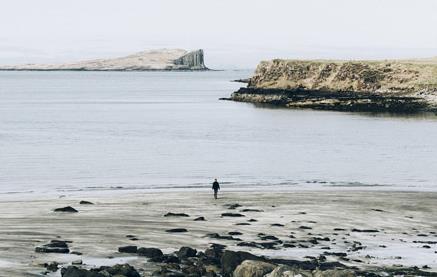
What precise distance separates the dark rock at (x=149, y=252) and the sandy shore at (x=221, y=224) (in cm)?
67

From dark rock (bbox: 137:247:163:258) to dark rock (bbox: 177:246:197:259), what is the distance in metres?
0.78

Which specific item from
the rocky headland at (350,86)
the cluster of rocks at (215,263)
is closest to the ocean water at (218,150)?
the rocky headland at (350,86)

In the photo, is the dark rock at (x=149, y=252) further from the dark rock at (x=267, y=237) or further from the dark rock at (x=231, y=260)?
the dark rock at (x=267, y=237)

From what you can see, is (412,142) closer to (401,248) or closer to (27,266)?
(401,248)

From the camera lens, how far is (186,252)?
→ 32.5 meters

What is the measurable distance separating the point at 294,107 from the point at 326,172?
97133 millimetres

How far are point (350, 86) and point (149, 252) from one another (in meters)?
149

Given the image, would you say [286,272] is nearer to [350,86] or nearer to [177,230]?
[177,230]

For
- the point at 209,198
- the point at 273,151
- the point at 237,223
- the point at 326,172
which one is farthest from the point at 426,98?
the point at 237,223

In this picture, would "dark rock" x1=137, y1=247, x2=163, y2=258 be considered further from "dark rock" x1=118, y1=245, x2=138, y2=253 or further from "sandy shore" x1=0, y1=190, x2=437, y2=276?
"sandy shore" x1=0, y1=190, x2=437, y2=276

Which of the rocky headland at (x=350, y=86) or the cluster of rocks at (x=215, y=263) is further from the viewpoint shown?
the rocky headland at (x=350, y=86)

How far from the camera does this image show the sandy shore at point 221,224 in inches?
1321

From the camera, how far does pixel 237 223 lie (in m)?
41.7

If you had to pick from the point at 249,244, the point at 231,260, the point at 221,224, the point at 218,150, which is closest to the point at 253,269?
the point at 231,260
